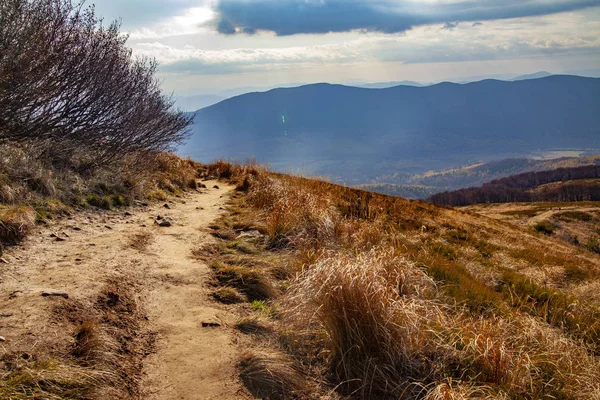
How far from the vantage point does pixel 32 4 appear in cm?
792

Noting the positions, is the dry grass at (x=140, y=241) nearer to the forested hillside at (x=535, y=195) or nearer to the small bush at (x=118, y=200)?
the small bush at (x=118, y=200)

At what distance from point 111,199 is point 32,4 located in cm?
A: 402

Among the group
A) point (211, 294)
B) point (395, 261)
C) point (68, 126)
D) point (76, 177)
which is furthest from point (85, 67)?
point (395, 261)

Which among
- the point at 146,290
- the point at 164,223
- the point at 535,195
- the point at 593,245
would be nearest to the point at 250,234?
the point at 164,223

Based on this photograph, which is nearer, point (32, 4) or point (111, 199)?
point (32, 4)

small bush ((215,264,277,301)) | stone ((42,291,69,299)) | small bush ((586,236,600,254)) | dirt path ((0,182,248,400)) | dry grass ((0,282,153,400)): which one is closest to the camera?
dry grass ((0,282,153,400))

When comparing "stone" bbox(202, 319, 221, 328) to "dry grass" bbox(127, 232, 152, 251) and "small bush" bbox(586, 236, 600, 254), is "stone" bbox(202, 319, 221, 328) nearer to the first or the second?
"dry grass" bbox(127, 232, 152, 251)

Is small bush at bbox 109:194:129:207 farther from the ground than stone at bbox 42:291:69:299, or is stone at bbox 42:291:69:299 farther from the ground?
small bush at bbox 109:194:129:207

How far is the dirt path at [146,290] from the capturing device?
362cm

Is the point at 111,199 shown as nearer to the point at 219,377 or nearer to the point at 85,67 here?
the point at 85,67

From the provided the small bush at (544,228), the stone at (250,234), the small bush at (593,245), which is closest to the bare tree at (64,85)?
the stone at (250,234)

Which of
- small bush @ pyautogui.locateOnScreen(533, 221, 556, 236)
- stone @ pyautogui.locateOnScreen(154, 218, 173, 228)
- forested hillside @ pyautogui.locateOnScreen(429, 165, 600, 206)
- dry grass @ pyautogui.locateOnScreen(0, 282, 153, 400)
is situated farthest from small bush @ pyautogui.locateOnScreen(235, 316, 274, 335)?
forested hillside @ pyautogui.locateOnScreen(429, 165, 600, 206)

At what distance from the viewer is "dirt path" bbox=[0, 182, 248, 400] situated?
362 cm

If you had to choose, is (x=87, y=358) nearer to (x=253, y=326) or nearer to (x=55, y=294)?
(x=55, y=294)
